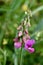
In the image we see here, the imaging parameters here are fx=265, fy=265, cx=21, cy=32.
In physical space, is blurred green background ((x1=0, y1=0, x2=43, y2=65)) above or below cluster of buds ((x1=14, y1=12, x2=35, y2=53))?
below

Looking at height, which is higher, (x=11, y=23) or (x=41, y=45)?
(x=11, y=23)

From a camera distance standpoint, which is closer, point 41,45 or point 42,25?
point 41,45

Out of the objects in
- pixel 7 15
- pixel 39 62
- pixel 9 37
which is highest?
pixel 7 15

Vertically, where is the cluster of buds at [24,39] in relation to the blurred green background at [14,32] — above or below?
above

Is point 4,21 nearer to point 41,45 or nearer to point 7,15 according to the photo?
point 7,15

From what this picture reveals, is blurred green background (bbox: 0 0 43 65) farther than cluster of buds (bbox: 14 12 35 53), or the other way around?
blurred green background (bbox: 0 0 43 65)

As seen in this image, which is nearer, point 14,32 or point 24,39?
point 24,39

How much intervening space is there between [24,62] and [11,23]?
1.54ft

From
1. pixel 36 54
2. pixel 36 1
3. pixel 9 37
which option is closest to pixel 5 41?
pixel 9 37

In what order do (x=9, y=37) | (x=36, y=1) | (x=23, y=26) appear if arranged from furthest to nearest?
(x=36, y=1) → (x=9, y=37) → (x=23, y=26)

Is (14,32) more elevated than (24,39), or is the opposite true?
(24,39)

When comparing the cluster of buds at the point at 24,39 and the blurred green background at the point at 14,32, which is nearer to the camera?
the cluster of buds at the point at 24,39

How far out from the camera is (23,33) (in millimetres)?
1683

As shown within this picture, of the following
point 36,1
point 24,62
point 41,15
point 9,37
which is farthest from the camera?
point 36,1
